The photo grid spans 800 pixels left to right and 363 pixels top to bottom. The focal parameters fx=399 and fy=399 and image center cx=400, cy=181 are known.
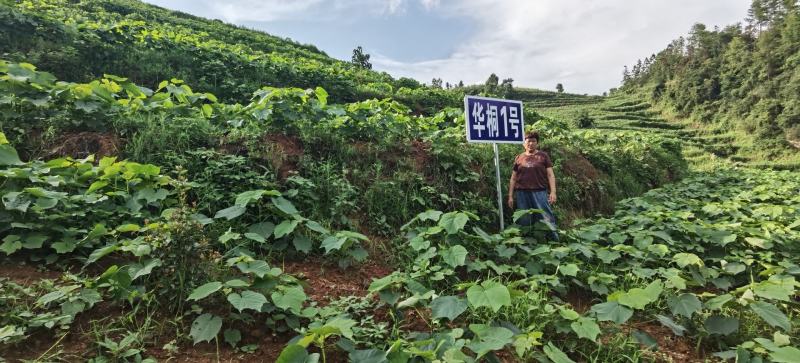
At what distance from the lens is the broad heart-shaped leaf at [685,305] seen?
2758 millimetres

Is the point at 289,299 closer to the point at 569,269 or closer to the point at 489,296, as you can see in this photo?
the point at 489,296

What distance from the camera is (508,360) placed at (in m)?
2.54

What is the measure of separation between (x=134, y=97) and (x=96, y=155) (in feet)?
3.51

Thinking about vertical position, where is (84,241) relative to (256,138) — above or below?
below

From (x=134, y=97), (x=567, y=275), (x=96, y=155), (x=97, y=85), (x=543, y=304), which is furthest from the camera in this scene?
(x=134, y=97)

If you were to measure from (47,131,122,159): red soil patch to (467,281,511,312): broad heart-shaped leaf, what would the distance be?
3.68m

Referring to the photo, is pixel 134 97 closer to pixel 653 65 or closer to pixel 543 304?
pixel 543 304

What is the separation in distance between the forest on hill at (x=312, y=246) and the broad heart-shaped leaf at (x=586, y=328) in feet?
0.07

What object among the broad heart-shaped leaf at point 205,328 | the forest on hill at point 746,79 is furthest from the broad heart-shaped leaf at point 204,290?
the forest on hill at point 746,79

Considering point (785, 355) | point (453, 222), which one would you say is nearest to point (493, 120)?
point (453, 222)

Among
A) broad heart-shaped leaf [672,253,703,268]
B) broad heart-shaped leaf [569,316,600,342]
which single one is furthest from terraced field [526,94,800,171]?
broad heart-shaped leaf [569,316,600,342]

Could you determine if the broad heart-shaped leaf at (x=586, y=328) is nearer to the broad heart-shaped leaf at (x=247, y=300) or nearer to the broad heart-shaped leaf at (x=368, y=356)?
the broad heart-shaped leaf at (x=368, y=356)

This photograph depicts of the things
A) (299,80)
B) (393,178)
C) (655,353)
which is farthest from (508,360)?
(299,80)

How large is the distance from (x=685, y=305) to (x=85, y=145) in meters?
5.41
